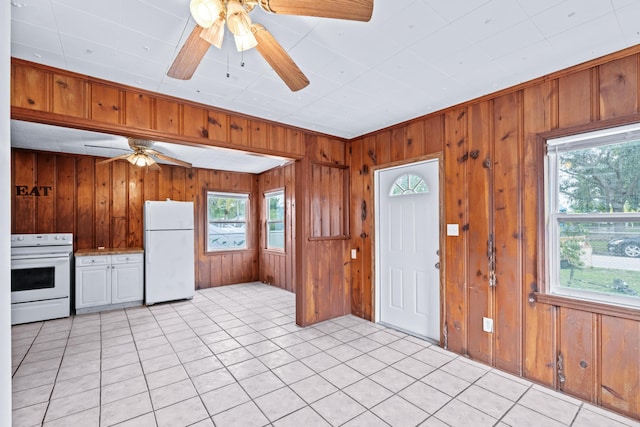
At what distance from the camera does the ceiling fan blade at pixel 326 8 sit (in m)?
1.35

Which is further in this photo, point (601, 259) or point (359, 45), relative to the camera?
point (601, 259)

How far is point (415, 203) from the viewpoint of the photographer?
372 cm

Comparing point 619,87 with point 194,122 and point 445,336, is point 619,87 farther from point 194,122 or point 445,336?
point 194,122

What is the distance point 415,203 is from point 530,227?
1.26 m

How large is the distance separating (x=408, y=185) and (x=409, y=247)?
2.48ft

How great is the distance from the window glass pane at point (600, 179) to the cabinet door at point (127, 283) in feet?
18.3

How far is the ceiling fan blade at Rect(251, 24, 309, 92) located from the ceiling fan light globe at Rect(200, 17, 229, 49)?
16cm

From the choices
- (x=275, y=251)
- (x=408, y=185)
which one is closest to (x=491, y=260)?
(x=408, y=185)

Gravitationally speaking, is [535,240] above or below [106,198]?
below

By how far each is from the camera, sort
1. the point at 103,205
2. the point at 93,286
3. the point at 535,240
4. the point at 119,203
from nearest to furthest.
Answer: the point at 535,240 → the point at 93,286 → the point at 103,205 → the point at 119,203

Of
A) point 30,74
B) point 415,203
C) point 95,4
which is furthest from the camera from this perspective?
point 415,203

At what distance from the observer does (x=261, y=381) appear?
2682 millimetres

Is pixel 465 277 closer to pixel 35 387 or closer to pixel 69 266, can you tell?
pixel 35 387

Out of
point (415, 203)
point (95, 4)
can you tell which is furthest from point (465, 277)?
point (95, 4)
